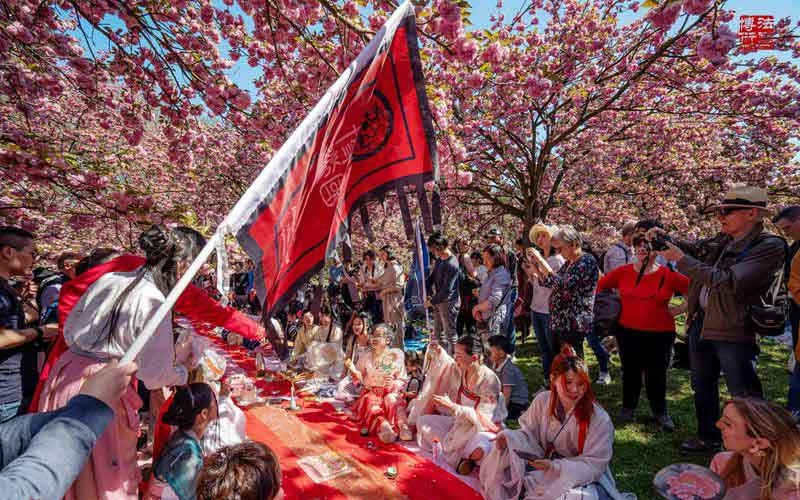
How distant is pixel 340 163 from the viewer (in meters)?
1.92

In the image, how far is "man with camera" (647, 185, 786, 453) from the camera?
2859mm

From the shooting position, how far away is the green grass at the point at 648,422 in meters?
3.24

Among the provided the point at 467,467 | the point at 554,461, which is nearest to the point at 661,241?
the point at 554,461

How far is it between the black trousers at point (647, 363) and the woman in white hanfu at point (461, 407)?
140 centimetres

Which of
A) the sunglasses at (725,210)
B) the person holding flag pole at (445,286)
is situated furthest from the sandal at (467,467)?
the sunglasses at (725,210)

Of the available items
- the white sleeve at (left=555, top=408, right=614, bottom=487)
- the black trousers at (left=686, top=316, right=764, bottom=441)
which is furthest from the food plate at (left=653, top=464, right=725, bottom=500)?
the black trousers at (left=686, top=316, right=764, bottom=441)

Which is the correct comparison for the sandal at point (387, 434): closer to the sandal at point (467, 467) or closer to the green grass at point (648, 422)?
the sandal at point (467, 467)

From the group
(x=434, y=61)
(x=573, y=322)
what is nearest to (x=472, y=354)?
(x=573, y=322)

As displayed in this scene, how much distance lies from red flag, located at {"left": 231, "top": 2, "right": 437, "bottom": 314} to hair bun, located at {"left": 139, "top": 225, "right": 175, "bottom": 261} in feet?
2.71

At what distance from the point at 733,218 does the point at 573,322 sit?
1.75 meters

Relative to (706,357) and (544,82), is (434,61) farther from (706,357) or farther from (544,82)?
(706,357)

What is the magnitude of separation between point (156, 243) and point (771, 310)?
4081mm

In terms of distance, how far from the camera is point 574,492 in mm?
2602

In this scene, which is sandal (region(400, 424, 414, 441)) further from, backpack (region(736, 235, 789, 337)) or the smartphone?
backpack (region(736, 235, 789, 337))
